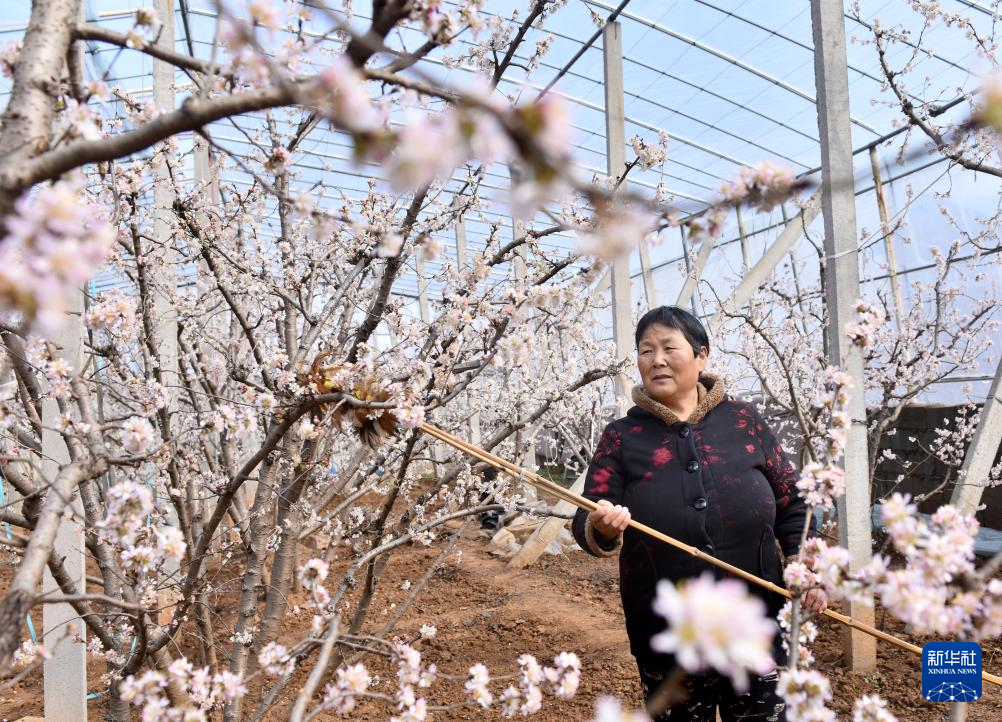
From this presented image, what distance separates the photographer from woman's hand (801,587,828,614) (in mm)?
1282

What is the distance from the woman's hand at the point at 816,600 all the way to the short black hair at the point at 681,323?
0.86 meters

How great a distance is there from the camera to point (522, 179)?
22.5 inches

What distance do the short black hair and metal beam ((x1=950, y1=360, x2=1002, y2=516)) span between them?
7.18 feet

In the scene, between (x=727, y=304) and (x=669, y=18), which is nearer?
(x=727, y=304)

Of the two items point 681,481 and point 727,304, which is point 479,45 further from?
point 727,304

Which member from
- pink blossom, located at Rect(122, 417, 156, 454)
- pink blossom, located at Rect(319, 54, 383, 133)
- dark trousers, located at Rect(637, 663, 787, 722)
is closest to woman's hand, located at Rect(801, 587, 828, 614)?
dark trousers, located at Rect(637, 663, 787, 722)

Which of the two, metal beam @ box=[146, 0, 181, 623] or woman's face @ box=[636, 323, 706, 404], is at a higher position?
metal beam @ box=[146, 0, 181, 623]

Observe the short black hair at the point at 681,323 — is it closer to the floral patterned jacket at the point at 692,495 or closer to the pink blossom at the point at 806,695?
the floral patterned jacket at the point at 692,495

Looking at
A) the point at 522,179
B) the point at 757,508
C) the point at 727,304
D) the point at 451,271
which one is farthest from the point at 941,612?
the point at 727,304

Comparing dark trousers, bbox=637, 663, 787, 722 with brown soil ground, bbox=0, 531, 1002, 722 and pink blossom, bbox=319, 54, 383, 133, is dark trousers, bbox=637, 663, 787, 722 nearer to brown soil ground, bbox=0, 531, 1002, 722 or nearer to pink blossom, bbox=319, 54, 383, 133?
brown soil ground, bbox=0, 531, 1002, 722

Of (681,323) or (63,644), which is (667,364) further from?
(63,644)

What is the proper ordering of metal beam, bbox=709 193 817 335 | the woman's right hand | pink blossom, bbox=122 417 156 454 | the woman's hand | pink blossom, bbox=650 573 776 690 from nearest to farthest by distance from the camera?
pink blossom, bbox=650 573 776 690 → the woman's hand → pink blossom, bbox=122 417 156 454 → the woman's right hand → metal beam, bbox=709 193 817 335

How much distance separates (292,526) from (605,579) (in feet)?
13.0

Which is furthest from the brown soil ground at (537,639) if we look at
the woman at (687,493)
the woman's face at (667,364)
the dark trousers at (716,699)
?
the woman's face at (667,364)
